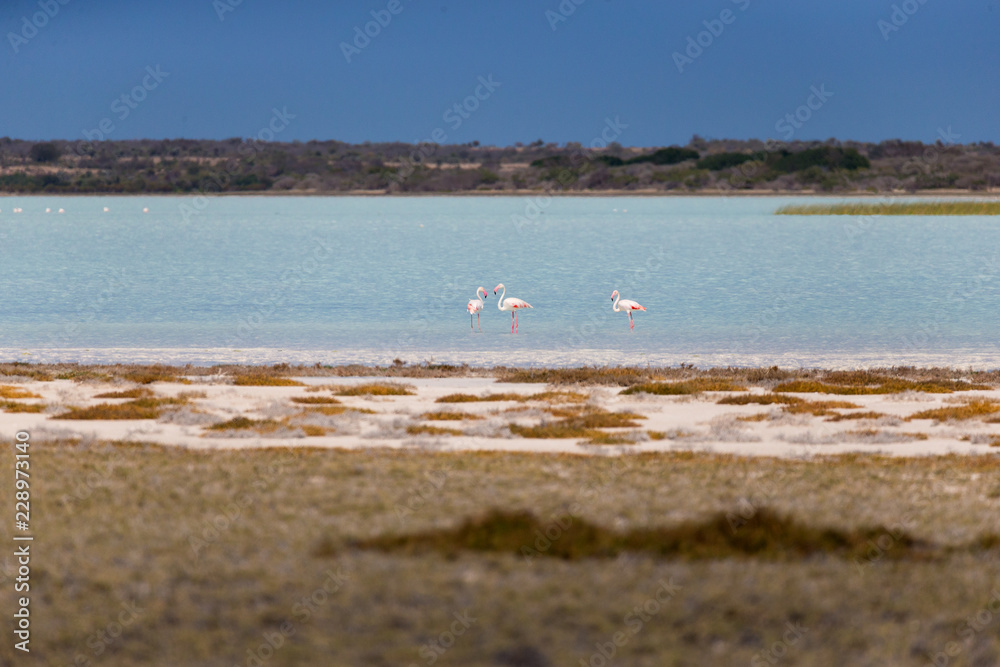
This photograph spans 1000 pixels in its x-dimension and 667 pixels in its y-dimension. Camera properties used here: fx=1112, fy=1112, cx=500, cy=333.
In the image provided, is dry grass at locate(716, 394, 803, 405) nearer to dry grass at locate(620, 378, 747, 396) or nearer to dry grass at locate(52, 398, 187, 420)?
dry grass at locate(620, 378, 747, 396)

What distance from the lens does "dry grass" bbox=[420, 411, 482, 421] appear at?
45.9ft

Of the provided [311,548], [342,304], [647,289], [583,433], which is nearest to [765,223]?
[647,289]

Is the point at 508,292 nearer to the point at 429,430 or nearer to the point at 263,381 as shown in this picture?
the point at 263,381

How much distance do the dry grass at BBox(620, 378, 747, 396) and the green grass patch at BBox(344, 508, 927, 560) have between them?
7.85m

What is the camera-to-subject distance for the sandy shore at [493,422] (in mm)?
12211

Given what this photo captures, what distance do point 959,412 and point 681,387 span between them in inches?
158

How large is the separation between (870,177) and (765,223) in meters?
54.3

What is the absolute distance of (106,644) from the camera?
6.49 m

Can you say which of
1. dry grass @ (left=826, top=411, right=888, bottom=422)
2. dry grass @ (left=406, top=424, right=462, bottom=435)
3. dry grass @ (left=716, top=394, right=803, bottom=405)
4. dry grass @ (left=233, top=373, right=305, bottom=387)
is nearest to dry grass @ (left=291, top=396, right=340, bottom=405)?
dry grass @ (left=233, top=373, right=305, bottom=387)

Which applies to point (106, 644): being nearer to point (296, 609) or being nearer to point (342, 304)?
point (296, 609)

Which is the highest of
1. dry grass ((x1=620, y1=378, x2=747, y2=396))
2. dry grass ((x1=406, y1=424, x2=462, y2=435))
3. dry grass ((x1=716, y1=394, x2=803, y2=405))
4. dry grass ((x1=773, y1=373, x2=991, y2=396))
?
dry grass ((x1=406, y1=424, x2=462, y2=435))

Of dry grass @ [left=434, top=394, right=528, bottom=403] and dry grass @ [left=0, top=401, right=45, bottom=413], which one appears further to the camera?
dry grass @ [left=434, top=394, right=528, bottom=403]

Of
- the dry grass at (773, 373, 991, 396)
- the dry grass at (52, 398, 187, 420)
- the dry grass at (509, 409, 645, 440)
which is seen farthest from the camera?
the dry grass at (773, 373, 991, 396)

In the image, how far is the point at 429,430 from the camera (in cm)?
1305
